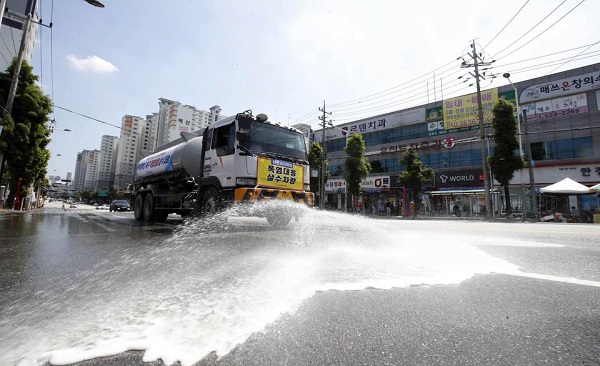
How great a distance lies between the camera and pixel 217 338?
1490 millimetres

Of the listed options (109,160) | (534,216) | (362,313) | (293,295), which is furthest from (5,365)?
(109,160)

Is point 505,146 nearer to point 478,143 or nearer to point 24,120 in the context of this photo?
point 478,143

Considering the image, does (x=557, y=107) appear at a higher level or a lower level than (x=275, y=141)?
higher

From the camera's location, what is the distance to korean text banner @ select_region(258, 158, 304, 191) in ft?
24.4

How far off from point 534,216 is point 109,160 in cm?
11880

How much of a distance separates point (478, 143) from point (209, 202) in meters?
27.5

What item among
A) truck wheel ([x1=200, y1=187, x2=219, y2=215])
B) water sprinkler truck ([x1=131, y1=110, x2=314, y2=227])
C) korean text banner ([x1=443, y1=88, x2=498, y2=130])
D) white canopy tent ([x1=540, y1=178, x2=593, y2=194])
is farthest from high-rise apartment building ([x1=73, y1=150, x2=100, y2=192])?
white canopy tent ([x1=540, y1=178, x2=593, y2=194])

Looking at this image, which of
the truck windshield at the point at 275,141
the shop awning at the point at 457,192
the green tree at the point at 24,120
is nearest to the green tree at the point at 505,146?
the shop awning at the point at 457,192

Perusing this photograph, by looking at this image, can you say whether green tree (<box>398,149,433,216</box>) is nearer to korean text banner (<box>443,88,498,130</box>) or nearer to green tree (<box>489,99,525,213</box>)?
green tree (<box>489,99,525,213</box>)

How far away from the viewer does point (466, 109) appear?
28688mm

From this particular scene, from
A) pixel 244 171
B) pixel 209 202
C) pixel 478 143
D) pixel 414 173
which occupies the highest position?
pixel 478 143

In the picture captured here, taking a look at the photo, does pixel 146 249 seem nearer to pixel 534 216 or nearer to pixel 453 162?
pixel 534 216

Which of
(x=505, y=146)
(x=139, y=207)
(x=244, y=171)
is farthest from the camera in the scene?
(x=505, y=146)

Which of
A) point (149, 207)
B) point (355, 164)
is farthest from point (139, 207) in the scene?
point (355, 164)
